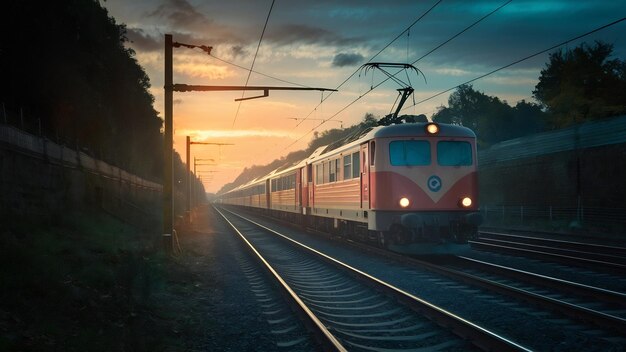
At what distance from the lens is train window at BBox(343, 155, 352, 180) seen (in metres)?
16.6

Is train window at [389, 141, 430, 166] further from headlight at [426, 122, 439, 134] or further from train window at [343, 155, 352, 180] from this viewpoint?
train window at [343, 155, 352, 180]

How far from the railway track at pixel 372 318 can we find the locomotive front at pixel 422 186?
244 centimetres

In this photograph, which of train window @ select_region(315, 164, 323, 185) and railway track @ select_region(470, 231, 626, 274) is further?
train window @ select_region(315, 164, 323, 185)

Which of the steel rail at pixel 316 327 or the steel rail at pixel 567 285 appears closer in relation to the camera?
the steel rail at pixel 316 327

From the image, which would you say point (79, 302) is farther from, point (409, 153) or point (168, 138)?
point (409, 153)

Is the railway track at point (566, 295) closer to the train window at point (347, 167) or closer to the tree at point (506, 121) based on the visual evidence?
the train window at point (347, 167)

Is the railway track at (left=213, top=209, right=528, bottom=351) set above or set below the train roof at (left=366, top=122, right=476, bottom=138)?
below

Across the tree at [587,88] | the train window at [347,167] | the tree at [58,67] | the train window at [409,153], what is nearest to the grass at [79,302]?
the train window at [347,167]

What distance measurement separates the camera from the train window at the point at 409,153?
14102mm

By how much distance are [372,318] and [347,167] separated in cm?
937

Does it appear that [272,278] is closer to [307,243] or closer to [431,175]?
[431,175]

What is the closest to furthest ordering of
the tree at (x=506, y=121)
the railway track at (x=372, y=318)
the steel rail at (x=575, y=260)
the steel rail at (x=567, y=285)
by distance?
1. the railway track at (x=372, y=318)
2. the steel rail at (x=567, y=285)
3. the steel rail at (x=575, y=260)
4. the tree at (x=506, y=121)

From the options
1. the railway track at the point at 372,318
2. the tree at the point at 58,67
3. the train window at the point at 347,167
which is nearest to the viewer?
the railway track at the point at 372,318

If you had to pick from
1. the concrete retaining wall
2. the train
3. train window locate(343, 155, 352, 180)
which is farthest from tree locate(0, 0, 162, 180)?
the train
